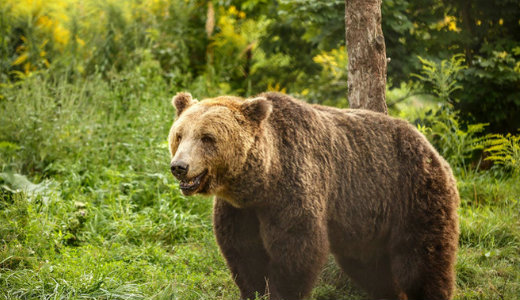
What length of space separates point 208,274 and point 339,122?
183 cm

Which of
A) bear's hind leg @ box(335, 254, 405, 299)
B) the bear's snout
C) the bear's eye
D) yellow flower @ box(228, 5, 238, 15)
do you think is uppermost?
yellow flower @ box(228, 5, 238, 15)

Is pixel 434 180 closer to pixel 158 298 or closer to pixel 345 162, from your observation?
pixel 345 162

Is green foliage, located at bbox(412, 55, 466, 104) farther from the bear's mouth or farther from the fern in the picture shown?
the bear's mouth

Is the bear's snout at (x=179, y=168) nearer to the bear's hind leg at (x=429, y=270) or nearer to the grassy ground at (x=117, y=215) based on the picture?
the grassy ground at (x=117, y=215)

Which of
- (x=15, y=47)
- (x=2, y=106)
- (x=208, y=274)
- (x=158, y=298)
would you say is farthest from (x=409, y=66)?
(x=15, y=47)

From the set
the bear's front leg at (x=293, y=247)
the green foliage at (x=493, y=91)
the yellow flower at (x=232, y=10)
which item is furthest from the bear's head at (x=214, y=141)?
the yellow flower at (x=232, y=10)

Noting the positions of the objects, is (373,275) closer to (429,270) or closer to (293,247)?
(429,270)

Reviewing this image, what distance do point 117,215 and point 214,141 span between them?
262cm

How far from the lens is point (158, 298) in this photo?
3824 millimetres

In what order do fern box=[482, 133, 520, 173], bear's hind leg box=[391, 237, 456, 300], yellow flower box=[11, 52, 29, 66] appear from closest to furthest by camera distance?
bear's hind leg box=[391, 237, 456, 300], fern box=[482, 133, 520, 173], yellow flower box=[11, 52, 29, 66]

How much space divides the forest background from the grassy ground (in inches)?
0.8

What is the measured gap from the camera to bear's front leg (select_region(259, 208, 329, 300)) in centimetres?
372

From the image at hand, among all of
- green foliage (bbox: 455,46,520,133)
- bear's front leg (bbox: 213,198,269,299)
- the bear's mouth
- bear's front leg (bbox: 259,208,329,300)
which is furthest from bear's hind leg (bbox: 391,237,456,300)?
green foliage (bbox: 455,46,520,133)

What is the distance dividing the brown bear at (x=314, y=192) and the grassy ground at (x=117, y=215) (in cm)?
56
